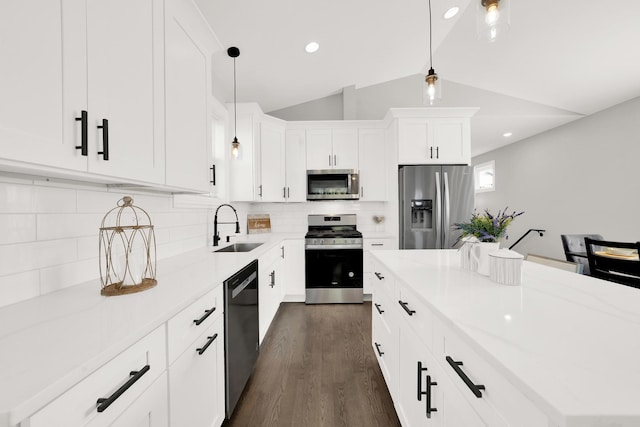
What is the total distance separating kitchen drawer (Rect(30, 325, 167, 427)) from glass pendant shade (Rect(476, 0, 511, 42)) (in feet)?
6.37

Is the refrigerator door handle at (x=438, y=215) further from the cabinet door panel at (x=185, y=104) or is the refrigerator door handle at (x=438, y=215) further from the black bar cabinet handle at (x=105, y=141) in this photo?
the black bar cabinet handle at (x=105, y=141)

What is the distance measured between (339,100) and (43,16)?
368cm

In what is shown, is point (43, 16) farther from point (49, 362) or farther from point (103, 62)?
point (49, 362)

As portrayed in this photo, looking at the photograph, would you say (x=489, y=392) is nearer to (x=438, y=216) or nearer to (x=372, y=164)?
(x=438, y=216)

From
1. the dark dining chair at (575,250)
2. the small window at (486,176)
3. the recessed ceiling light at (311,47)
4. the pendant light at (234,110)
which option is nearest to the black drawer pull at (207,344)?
the pendant light at (234,110)

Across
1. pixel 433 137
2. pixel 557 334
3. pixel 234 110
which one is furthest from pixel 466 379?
pixel 234 110

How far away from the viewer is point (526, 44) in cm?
286

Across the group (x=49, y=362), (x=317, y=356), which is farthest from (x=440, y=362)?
(x=317, y=356)

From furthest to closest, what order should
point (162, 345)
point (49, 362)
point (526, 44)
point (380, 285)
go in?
point (526, 44) → point (380, 285) → point (162, 345) → point (49, 362)

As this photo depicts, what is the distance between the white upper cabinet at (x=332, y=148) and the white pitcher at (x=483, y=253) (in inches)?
99.5

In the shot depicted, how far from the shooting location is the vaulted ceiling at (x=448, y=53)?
90.0 inches

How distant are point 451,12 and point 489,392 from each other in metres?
3.62

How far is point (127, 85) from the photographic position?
1.05 meters

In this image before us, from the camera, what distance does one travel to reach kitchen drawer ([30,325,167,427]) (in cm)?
51
